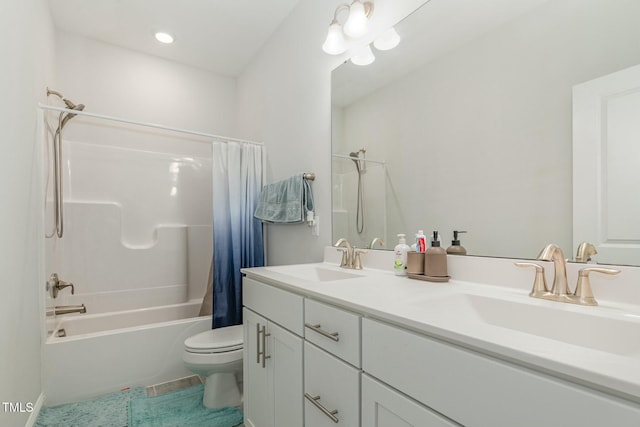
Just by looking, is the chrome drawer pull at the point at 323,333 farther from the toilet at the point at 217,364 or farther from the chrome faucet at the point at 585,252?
the toilet at the point at 217,364

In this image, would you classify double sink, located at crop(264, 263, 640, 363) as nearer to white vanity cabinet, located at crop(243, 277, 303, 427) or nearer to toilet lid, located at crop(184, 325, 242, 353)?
white vanity cabinet, located at crop(243, 277, 303, 427)

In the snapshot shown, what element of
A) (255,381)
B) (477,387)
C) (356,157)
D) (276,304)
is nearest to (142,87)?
(356,157)

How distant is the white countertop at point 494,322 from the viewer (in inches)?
17.7

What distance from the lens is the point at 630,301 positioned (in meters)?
0.78

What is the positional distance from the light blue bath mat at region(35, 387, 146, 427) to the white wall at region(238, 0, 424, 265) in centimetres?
128

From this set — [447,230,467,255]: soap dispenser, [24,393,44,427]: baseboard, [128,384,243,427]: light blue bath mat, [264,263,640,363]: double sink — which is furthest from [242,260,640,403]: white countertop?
[24,393,44,427]: baseboard

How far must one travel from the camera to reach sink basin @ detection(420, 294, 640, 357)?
2.18 feet

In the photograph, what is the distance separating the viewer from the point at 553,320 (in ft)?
2.50

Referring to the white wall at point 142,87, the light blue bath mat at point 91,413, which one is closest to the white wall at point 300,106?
the white wall at point 142,87

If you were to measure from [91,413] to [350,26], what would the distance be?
252 centimetres

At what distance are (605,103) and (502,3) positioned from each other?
1.71 ft

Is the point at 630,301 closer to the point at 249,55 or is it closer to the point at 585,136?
the point at 585,136

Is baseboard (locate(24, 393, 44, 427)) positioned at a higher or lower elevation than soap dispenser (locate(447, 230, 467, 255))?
lower

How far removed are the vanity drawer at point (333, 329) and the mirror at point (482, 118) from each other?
0.58 metres
